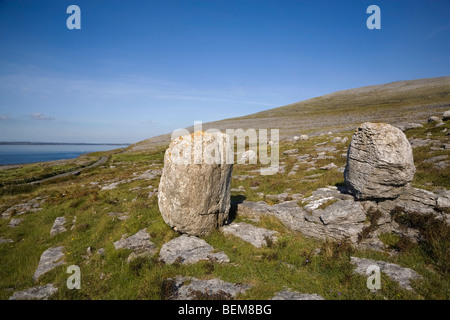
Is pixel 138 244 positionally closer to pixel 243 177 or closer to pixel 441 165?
pixel 243 177

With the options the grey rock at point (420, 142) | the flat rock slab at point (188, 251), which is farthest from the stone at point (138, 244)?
the grey rock at point (420, 142)

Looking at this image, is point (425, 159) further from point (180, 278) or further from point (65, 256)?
point (65, 256)

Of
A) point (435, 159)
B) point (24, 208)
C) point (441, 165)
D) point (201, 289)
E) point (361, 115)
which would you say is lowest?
point (24, 208)

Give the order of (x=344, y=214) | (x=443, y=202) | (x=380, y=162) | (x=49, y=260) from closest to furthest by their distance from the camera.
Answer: (x=443, y=202) → (x=380, y=162) → (x=344, y=214) → (x=49, y=260)

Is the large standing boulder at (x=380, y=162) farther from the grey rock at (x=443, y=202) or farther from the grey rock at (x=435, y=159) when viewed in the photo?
the grey rock at (x=435, y=159)

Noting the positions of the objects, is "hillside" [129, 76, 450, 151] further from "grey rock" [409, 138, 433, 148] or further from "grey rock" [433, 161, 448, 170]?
"grey rock" [433, 161, 448, 170]

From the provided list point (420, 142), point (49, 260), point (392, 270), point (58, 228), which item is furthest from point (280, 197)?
point (420, 142)

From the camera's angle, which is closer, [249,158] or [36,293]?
[36,293]

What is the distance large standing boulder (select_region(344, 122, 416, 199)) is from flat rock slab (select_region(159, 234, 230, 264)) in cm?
908

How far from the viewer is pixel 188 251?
34.1 ft

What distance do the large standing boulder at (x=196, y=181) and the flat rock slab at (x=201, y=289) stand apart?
10.4 feet

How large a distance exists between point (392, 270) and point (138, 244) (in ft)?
39.6
